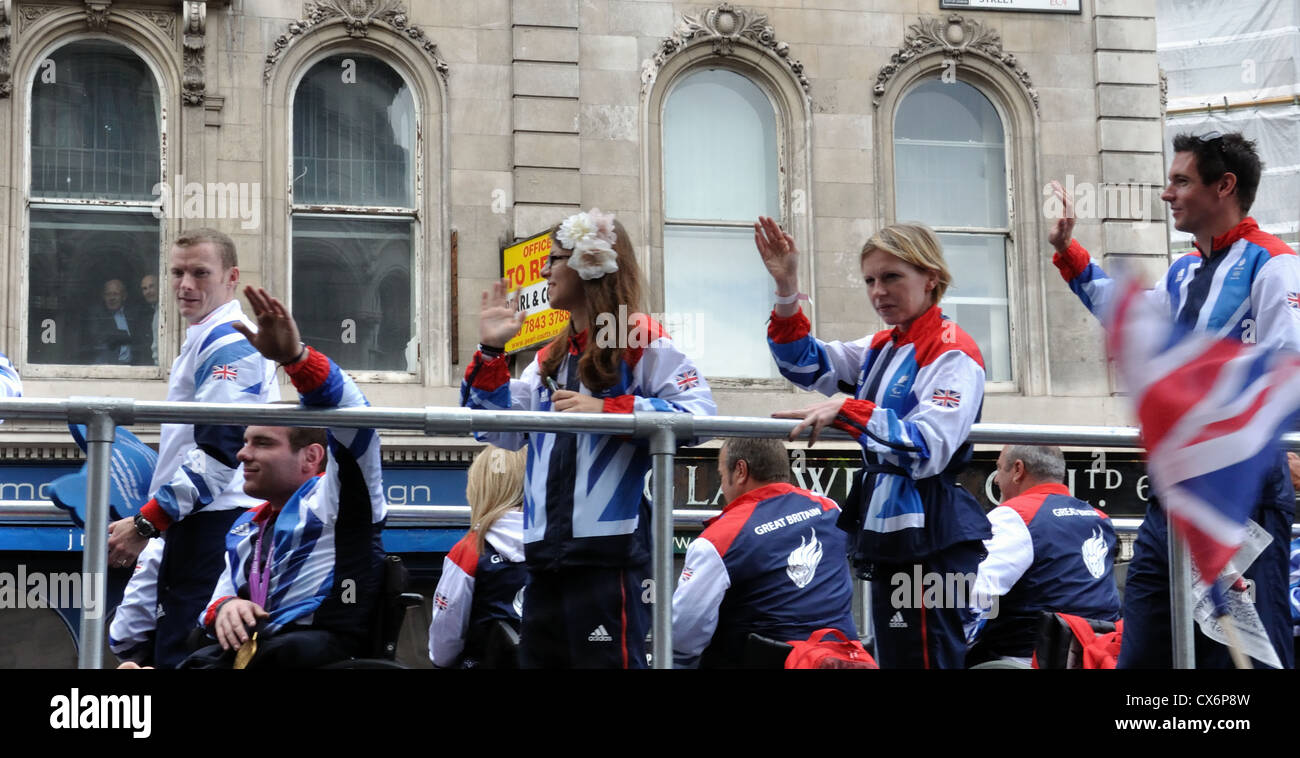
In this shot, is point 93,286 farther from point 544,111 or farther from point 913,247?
point 913,247

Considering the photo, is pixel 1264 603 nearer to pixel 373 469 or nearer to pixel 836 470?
pixel 373 469

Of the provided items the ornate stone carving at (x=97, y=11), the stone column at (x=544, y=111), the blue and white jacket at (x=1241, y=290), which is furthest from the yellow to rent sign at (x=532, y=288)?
the blue and white jacket at (x=1241, y=290)

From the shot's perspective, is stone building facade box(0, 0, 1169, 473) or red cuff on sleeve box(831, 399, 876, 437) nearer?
red cuff on sleeve box(831, 399, 876, 437)

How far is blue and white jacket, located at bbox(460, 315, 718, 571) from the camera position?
210 inches

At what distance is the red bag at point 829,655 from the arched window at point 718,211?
33.6 ft

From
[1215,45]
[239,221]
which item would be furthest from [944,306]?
[1215,45]

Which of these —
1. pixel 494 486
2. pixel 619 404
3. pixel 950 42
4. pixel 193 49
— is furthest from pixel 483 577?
pixel 950 42

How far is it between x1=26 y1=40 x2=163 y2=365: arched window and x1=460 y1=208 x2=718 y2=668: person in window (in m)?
10.00

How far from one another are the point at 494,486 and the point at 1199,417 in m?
3.68

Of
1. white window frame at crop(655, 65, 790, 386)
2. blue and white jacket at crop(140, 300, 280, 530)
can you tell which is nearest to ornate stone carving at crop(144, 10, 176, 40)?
white window frame at crop(655, 65, 790, 386)

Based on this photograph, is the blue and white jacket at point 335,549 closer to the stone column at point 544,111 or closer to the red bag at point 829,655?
the red bag at point 829,655

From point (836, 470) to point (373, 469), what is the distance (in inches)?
429

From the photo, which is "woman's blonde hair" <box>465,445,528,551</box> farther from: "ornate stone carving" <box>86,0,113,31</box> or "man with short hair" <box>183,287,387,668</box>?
"ornate stone carving" <box>86,0,113,31</box>

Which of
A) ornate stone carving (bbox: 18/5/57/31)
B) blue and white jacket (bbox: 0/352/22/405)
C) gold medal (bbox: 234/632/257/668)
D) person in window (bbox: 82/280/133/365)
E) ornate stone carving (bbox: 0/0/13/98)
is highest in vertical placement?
ornate stone carving (bbox: 18/5/57/31)
